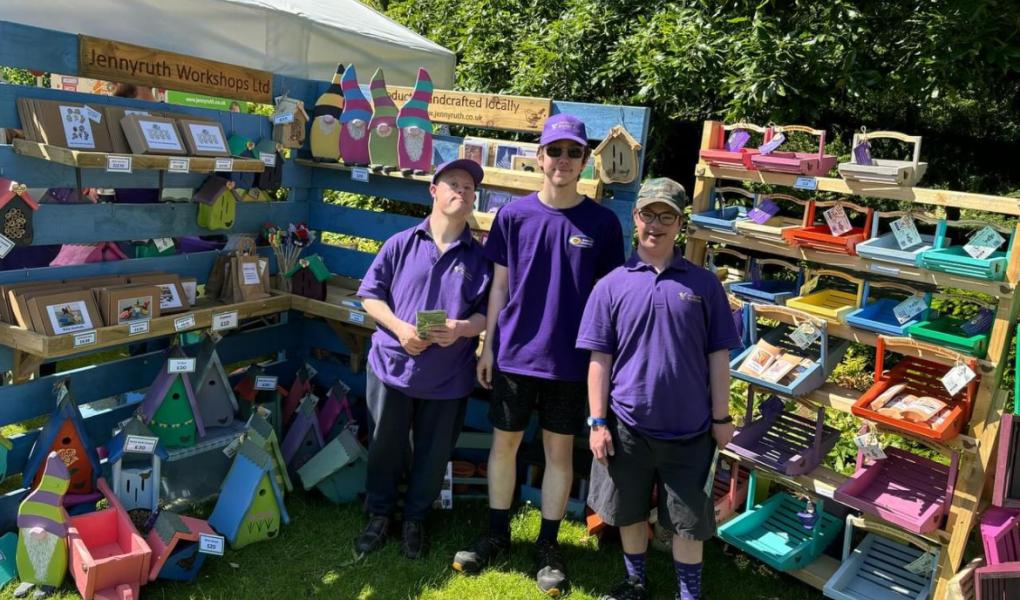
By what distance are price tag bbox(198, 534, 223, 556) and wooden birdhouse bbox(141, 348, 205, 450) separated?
2.50 feet

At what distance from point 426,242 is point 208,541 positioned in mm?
1621

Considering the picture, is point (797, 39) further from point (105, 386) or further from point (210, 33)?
point (105, 386)

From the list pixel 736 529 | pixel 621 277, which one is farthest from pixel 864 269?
pixel 736 529

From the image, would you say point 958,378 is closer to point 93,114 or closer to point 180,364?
point 180,364

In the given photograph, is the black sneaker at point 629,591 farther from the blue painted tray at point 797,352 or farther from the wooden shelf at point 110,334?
the wooden shelf at point 110,334

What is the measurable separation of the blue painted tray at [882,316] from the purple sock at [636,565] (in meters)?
1.37

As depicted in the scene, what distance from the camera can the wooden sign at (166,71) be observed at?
3549 mm

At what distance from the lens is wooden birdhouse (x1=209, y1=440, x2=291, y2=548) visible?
12.1ft

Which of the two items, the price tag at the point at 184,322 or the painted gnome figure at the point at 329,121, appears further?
the painted gnome figure at the point at 329,121

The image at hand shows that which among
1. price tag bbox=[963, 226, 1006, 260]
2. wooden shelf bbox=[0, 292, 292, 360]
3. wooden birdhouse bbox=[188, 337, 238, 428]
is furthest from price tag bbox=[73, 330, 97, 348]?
price tag bbox=[963, 226, 1006, 260]

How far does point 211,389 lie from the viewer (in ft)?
13.8

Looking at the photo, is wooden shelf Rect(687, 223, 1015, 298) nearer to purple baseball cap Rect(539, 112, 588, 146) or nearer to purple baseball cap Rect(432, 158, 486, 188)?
purple baseball cap Rect(539, 112, 588, 146)

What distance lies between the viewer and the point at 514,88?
8070 millimetres

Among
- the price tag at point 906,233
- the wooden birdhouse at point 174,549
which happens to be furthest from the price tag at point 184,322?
the price tag at point 906,233
